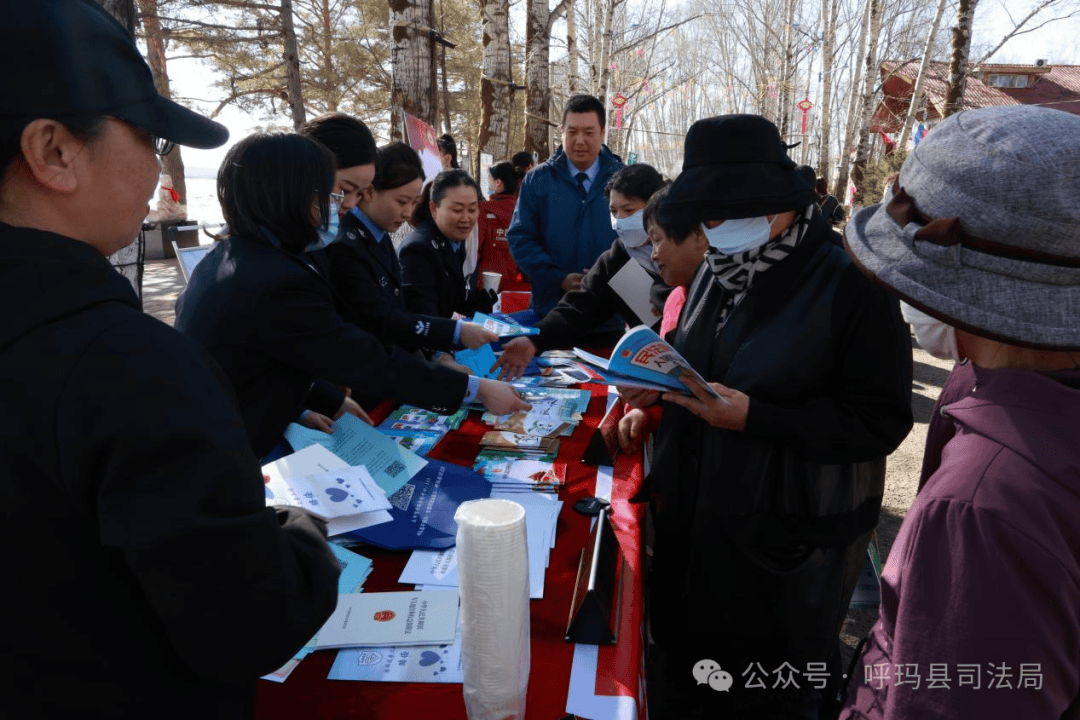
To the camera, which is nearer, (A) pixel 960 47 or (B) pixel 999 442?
(B) pixel 999 442

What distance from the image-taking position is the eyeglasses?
32.5 inches

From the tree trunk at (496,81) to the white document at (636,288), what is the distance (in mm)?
5671

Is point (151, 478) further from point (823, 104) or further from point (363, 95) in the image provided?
point (363, 95)

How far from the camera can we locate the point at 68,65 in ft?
2.27

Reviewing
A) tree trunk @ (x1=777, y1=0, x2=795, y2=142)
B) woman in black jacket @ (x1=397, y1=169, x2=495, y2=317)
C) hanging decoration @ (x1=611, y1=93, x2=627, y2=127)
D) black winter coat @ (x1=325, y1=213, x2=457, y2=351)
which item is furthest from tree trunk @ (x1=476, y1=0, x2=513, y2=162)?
tree trunk @ (x1=777, y1=0, x2=795, y2=142)

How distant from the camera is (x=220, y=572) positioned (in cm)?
70

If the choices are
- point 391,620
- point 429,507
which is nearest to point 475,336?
point 429,507

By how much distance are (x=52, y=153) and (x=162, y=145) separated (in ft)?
0.66

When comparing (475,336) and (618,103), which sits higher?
(618,103)

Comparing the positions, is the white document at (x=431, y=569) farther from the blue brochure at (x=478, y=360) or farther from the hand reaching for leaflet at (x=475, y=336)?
the blue brochure at (x=478, y=360)

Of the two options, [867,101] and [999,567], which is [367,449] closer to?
[999,567]

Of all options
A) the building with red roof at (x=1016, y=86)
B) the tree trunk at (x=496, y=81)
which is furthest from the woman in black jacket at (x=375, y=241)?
the building with red roof at (x=1016, y=86)

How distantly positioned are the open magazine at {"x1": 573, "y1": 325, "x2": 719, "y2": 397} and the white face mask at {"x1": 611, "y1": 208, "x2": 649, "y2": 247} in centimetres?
145

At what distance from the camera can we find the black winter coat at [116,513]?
25.7 inches
